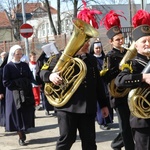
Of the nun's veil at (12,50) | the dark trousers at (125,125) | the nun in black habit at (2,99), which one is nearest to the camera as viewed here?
the dark trousers at (125,125)

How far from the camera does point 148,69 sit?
12.6 ft

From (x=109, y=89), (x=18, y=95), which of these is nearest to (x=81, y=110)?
(x=109, y=89)

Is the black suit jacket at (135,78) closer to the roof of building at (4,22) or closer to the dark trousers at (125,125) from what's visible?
the dark trousers at (125,125)

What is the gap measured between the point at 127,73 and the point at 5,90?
447 cm

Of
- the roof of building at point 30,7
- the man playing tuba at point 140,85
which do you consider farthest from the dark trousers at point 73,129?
the roof of building at point 30,7

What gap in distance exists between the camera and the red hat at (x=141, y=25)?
4138 mm

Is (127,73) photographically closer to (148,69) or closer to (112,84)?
(148,69)

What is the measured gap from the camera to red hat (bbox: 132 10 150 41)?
13.6 feet

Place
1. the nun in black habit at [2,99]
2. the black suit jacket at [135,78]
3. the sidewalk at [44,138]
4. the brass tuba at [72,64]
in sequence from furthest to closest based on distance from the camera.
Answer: the nun in black habit at [2,99], the sidewalk at [44,138], the brass tuba at [72,64], the black suit jacket at [135,78]

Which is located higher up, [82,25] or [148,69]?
[82,25]

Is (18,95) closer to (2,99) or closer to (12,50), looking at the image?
(12,50)

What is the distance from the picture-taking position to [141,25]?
4.27 meters

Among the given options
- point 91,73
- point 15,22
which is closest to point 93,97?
point 91,73

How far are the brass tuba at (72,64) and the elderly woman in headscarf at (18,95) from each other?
8.13 ft
